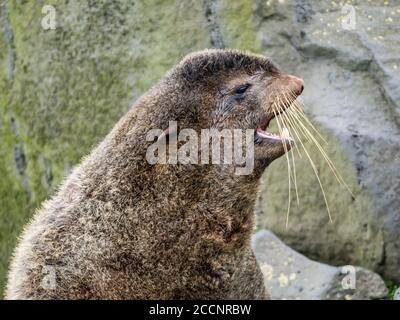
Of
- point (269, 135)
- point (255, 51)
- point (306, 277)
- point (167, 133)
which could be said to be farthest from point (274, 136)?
point (255, 51)

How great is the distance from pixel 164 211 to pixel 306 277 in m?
2.34

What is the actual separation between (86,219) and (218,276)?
0.75m

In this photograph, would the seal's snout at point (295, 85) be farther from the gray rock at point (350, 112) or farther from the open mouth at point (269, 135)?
the gray rock at point (350, 112)

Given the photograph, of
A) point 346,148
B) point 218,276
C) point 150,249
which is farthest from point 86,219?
point 346,148

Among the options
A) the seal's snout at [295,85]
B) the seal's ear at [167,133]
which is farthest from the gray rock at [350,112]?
the seal's ear at [167,133]

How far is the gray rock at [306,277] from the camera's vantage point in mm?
7082

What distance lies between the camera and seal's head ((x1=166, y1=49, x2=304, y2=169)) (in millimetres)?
5367

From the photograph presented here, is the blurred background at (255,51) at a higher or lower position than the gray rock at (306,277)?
higher

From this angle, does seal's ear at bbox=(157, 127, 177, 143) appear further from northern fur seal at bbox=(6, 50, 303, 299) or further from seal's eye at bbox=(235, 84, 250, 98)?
seal's eye at bbox=(235, 84, 250, 98)

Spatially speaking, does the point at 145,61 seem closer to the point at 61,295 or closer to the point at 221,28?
the point at 221,28

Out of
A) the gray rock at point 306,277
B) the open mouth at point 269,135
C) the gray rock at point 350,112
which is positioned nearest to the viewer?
the open mouth at point 269,135

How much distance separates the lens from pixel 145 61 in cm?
783

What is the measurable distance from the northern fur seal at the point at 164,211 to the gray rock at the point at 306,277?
5.42 feet

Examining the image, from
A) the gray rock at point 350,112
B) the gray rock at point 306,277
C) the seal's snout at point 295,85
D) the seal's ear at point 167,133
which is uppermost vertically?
the seal's snout at point 295,85
